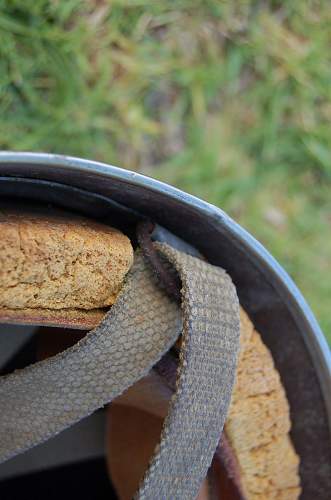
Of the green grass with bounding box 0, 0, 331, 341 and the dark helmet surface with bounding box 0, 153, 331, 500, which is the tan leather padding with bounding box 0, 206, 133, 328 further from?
the green grass with bounding box 0, 0, 331, 341

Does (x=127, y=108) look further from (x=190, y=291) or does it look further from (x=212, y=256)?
(x=190, y=291)

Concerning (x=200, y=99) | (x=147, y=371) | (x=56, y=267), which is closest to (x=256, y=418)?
(x=147, y=371)

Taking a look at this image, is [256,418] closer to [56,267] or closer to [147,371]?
[147,371]

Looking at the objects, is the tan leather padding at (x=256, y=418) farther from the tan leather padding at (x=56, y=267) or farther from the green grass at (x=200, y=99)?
the green grass at (x=200, y=99)

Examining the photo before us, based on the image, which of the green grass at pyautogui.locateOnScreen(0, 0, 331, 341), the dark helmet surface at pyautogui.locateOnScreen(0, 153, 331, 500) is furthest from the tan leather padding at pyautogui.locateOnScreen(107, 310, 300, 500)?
the green grass at pyautogui.locateOnScreen(0, 0, 331, 341)

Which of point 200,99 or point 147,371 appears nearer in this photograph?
point 147,371

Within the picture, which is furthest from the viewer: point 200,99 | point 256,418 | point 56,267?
point 200,99
